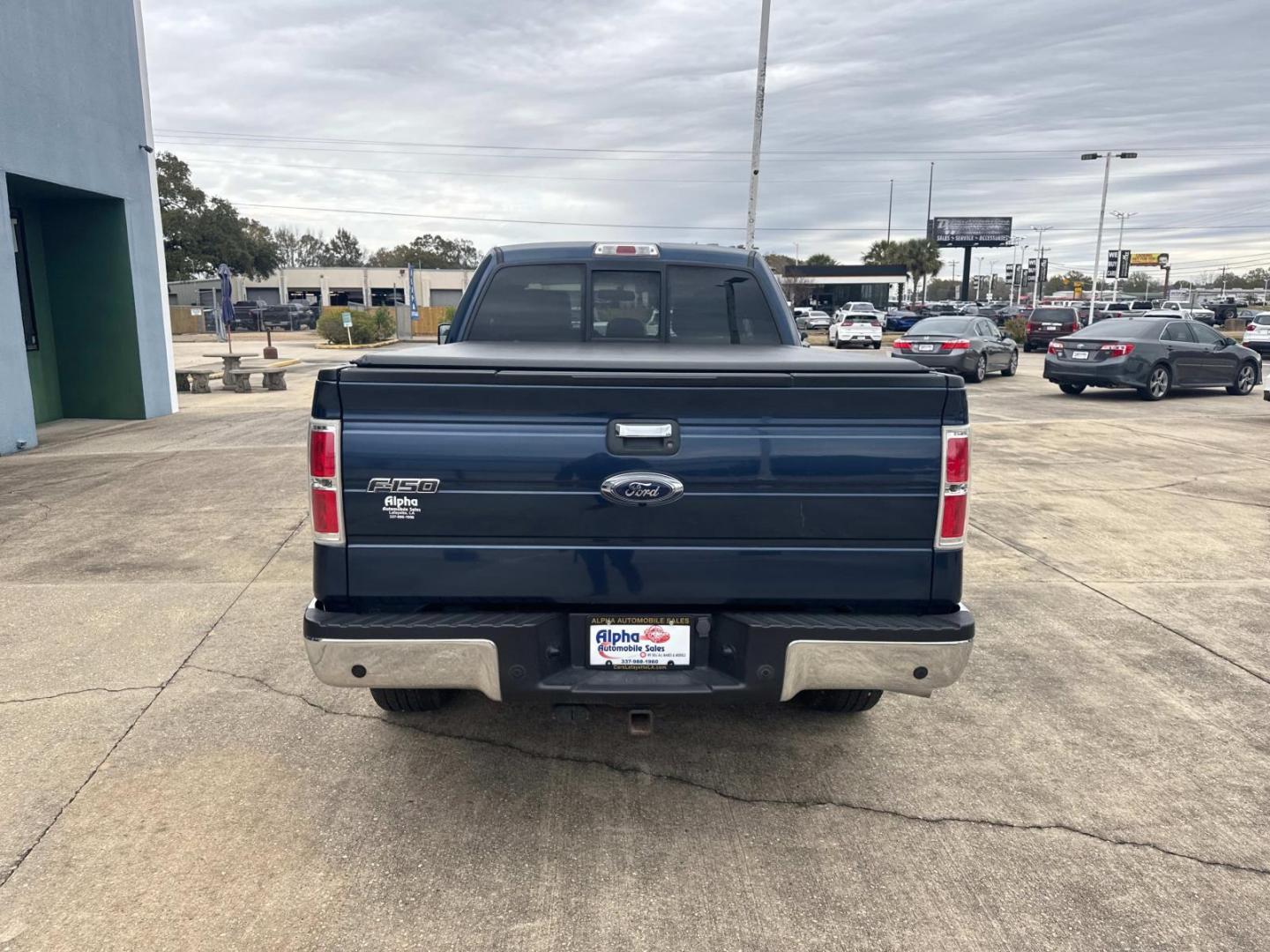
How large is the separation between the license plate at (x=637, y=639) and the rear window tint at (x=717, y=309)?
2.43m

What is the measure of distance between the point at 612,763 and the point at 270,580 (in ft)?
11.0

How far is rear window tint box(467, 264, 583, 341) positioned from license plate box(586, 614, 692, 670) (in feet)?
7.89

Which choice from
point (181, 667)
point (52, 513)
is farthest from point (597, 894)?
point (52, 513)

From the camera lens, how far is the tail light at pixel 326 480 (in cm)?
286

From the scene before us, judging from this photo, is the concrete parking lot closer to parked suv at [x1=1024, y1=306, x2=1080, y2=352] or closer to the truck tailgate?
the truck tailgate

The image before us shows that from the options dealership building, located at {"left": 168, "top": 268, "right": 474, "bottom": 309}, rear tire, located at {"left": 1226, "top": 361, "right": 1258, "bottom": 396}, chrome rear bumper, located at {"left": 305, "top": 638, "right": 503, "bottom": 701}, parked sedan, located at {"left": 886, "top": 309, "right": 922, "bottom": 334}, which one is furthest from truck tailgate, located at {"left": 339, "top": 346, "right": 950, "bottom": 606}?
dealership building, located at {"left": 168, "top": 268, "right": 474, "bottom": 309}

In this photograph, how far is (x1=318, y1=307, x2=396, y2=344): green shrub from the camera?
3841cm

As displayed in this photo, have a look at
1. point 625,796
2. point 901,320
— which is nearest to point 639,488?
point 625,796

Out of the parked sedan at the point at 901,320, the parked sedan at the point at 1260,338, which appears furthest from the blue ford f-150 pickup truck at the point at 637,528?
the parked sedan at the point at 901,320

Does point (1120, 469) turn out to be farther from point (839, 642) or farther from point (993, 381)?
point (993, 381)

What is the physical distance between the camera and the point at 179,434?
12.6 m

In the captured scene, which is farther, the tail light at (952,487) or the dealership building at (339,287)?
the dealership building at (339,287)

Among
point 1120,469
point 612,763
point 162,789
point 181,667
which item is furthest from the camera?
point 1120,469

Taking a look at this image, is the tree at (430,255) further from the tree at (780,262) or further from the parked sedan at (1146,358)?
the parked sedan at (1146,358)
